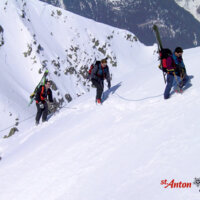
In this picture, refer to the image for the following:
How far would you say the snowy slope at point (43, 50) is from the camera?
47250 mm

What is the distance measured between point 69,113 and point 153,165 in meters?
8.76

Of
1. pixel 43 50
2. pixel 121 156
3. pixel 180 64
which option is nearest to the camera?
pixel 121 156

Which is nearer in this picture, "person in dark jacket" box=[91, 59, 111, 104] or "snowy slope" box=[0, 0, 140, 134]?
"person in dark jacket" box=[91, 59, 111, 104]

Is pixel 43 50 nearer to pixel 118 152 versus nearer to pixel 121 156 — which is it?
pixel 118 152

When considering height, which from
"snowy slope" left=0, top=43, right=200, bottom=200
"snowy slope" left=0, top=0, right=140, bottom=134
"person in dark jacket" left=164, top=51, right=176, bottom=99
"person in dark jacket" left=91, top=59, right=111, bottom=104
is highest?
"snowy slope" left=0, top=0, right=140, bottom=134

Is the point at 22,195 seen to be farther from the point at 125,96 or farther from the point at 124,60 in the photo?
the point at 124,60

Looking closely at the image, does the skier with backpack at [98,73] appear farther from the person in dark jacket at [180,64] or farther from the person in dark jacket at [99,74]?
the person in dark jacket at [180,64]

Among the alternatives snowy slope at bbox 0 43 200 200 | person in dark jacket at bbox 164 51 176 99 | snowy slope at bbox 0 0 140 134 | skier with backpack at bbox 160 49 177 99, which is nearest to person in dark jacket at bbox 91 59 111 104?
snowy slope at bbox 0 43 200 200

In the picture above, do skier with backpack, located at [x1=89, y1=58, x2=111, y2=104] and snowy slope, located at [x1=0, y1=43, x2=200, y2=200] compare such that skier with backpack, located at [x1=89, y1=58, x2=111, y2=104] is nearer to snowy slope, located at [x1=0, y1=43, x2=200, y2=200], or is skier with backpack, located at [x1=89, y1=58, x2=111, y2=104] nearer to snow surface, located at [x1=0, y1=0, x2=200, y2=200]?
snow surface, located at [x1=0, y1=0, x2=200, y2=200]

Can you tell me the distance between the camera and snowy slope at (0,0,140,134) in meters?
47.2

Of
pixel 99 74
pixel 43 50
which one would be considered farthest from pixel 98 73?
pixel 43 50

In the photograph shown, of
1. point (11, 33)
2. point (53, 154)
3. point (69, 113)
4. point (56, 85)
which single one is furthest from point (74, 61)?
point (53, 154)

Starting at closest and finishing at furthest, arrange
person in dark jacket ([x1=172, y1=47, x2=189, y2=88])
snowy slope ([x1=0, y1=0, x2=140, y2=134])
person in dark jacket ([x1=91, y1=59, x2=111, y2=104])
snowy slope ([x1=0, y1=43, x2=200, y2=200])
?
snowy slope ([x1=0, y1=43, x2=200, y2=200])
person in dark jacket ([x1=172, y1=47, x2=189, y2=88])
person in dark jacket ([x1=91, y1=59, x2=111, y2=104])
snowy slope ([x1=0, y1=0, x2=140, y2=134])

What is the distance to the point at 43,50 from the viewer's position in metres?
62.2
